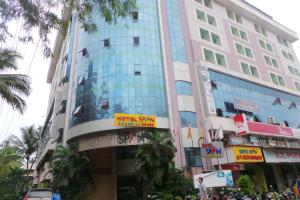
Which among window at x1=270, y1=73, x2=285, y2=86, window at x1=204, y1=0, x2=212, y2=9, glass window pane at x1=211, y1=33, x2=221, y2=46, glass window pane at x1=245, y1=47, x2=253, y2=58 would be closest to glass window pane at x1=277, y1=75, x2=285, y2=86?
window at x1=270, y1=73, x2=285, y2=86

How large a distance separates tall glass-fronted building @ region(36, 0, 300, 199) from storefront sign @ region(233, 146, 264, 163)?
0.51ft

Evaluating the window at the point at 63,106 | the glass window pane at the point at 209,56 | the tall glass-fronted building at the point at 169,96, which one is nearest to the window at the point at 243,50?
the tall glass-fronted building at the point at 169,96

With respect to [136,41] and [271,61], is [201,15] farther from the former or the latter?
[271,61]

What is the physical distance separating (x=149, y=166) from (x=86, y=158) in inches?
233

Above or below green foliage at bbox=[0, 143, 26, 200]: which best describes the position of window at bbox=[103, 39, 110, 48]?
above

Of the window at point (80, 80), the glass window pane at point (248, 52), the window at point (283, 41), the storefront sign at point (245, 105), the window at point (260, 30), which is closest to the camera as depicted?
the window at point (80, 80)

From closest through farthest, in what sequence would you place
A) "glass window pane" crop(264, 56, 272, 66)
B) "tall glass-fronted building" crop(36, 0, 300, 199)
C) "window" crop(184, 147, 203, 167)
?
"window" crop(184, 147, 203, 167) < "tall glass-fronted building" crop(36, 0, 300, 199) < "glass window pane" crop(264, 56, 272, 66)

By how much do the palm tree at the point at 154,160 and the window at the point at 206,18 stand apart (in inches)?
790

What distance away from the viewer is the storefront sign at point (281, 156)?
27.5 metres

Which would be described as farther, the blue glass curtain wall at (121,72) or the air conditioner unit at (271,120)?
the air conditioner unit at (271,120)

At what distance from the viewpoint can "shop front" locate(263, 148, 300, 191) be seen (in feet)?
91.7

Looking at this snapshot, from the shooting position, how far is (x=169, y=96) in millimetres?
25344

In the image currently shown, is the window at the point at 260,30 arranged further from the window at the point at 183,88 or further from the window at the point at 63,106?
the window at the point at 63,106

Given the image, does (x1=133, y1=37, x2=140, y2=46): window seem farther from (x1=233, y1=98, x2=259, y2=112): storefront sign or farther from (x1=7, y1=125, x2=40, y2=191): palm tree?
(x1=7, y1=125, x2=40, y2=191): palm tree
